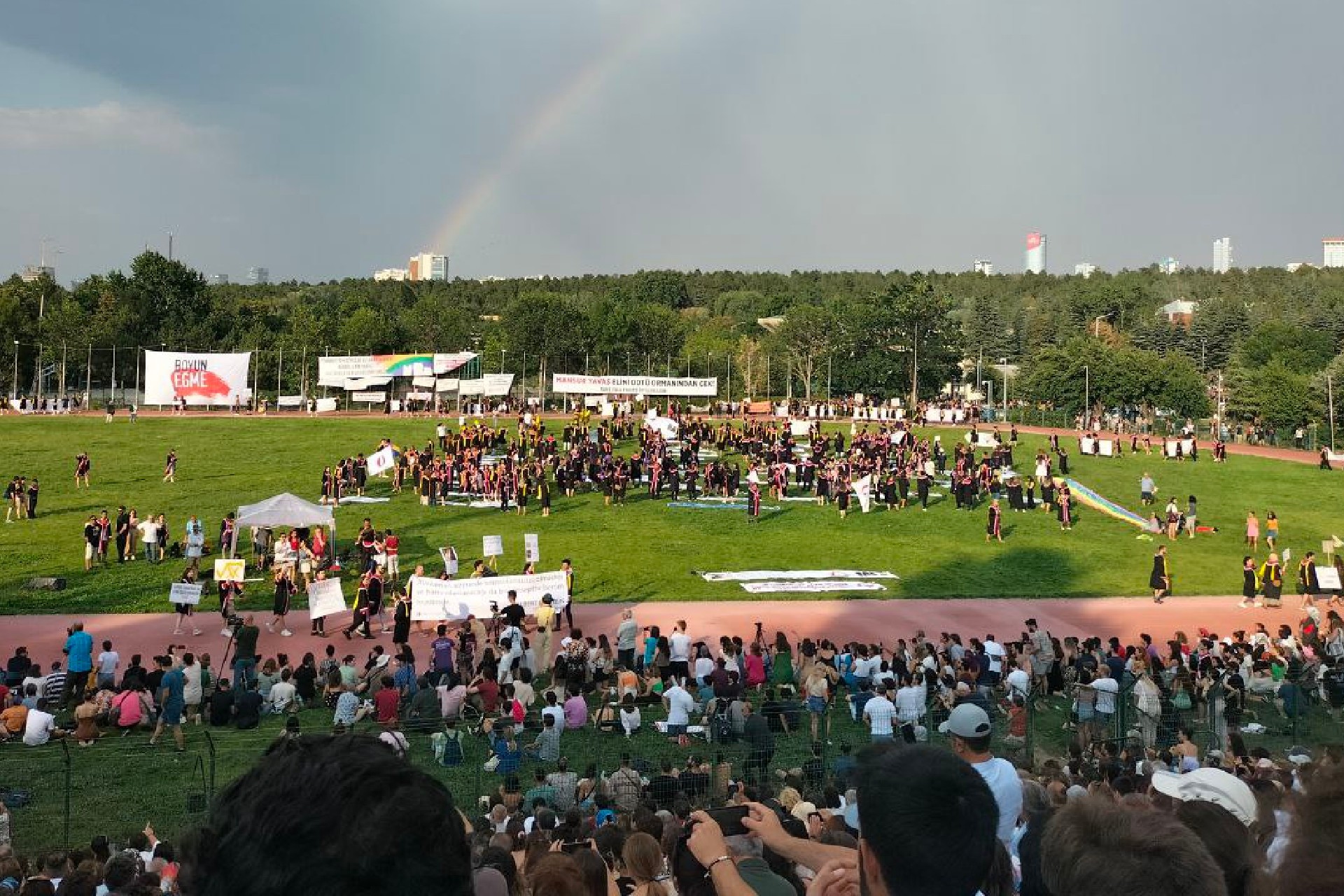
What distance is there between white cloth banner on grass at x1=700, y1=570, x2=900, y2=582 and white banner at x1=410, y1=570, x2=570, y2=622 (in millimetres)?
8253

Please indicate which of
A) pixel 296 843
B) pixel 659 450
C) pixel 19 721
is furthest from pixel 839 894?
pixel 659 450

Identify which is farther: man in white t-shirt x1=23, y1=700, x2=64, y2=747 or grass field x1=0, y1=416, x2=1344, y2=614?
grass field x1=0, y1=416, x2=1344, y2=614

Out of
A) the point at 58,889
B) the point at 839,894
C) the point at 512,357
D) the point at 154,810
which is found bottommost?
the point at 154,810

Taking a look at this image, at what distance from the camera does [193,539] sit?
A: 99.5ft

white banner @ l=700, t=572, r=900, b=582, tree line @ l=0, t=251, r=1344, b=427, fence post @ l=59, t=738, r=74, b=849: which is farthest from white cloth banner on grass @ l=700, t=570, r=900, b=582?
tree line @ l=0, t=251, r=1344, b=427

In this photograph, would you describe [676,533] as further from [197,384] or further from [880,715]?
[197,384]

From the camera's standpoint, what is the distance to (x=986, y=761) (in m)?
6.04

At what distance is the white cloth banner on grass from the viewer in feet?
106

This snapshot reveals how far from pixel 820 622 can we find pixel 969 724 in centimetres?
2187

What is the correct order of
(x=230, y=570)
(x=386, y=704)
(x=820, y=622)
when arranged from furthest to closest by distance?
(x=820, y=622), (x=230, y=570), (x=386, y=704)

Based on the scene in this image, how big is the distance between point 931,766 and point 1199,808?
1.55 m

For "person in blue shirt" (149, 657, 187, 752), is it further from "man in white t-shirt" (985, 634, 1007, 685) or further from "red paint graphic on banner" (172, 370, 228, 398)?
"red paint graphic on banner" (172, 370, 228, 398)

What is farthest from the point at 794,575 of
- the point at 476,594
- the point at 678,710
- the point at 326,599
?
the point at 678,710

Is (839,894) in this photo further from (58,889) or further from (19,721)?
(19,721)
